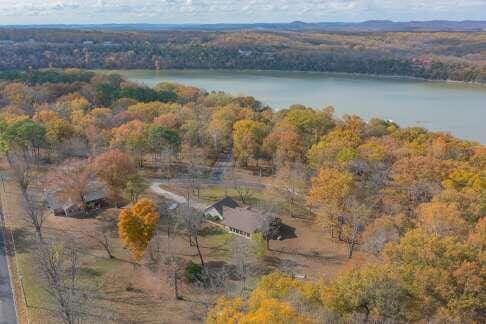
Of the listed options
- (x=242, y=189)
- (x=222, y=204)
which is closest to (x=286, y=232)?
(x=222, y=204)

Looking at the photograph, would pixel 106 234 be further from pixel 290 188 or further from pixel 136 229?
pixel 290 188

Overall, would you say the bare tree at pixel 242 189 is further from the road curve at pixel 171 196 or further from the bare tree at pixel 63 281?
the bare tree at pixel 63 281

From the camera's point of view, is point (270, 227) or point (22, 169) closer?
point (270, 227)

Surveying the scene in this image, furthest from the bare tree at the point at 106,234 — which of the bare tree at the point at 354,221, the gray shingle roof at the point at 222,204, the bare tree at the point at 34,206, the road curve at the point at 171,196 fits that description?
the bare tree at the point at 354,221

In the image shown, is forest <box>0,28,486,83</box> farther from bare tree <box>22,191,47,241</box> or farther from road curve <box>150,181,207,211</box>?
road curve <box>150,181,207,211</box>

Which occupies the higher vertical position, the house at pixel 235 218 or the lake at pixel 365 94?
the lake at pixel 365 94

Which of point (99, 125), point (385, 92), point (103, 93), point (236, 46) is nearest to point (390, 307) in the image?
point (99, 125)

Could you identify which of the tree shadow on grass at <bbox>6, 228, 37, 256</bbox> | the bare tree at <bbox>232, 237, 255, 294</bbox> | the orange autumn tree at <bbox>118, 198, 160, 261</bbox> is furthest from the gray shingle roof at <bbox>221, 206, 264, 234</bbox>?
the tree shadow on grass at <bbox>6, 228, 37, 256</bbox>
